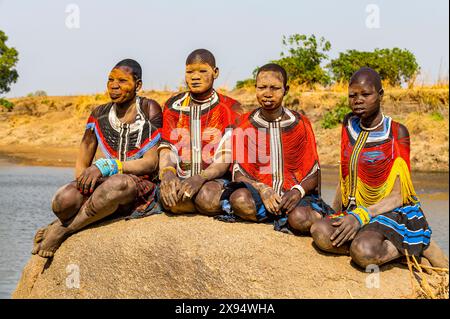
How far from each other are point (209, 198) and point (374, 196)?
1.19 m

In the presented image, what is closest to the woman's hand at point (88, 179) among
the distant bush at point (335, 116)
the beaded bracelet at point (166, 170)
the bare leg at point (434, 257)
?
the beaded bracelet at point (166, 170)

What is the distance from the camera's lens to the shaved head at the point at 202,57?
243 inches

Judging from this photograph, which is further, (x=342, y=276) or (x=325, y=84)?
(x=325, y=84)

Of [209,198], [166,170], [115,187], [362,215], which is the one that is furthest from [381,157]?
[115,187]

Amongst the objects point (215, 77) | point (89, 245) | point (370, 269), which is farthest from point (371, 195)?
point (89, 245)

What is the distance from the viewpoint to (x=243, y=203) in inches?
225

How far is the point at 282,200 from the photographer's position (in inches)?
Answer: 225

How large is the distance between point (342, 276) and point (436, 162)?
11974 mm

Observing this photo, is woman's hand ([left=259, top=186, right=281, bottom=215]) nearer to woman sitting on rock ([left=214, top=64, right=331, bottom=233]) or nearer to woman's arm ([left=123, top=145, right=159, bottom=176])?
woman sitting on rock ([left=214, top=64, right=331, bottom=233])

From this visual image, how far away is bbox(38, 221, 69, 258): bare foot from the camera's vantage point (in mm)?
6320

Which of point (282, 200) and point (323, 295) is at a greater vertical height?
point (282, 200)
